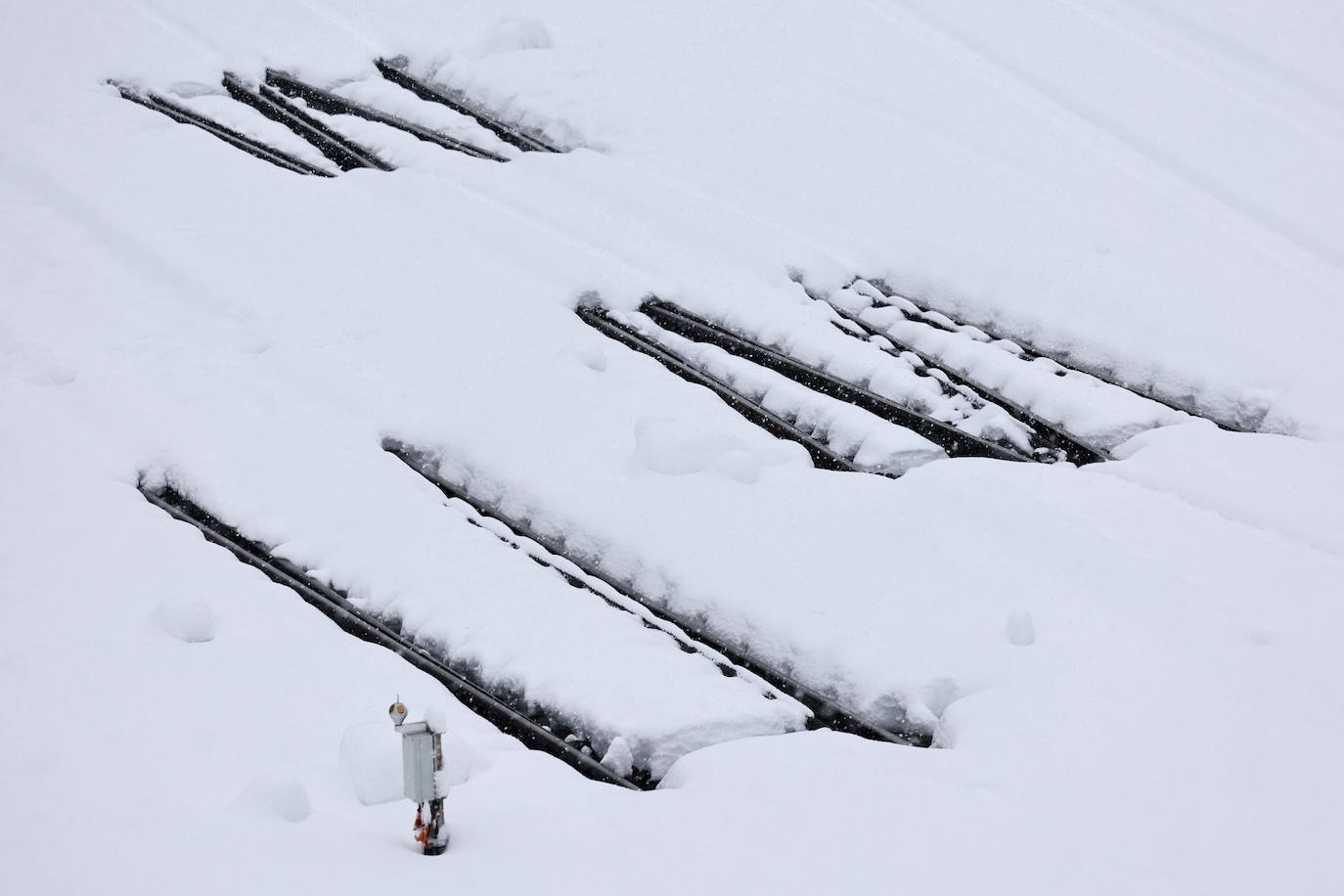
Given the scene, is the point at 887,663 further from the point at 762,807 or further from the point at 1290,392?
the point at 1290,392

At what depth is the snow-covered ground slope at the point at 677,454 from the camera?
582 cm

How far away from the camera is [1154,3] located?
15.6 metres

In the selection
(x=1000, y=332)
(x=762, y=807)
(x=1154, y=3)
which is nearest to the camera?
(x=762, y=807)

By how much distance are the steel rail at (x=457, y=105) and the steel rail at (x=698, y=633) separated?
537cm

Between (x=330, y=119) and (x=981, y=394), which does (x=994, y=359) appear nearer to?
(x=981, y=394)

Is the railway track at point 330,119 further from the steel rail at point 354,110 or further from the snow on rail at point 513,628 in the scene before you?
the snow on rail at point 513,628

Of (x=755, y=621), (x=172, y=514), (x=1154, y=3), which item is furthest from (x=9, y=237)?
(x=1154, y=3)

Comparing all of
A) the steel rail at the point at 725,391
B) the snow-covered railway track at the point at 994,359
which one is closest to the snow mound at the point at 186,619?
the steel rail at the point at 725,391

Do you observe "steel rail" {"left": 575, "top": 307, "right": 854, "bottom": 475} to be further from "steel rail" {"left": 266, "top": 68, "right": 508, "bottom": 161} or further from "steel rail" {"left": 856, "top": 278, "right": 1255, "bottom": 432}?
"steel rail" {"left": 266, "top": 68, "right": 508, "bottom": 161}

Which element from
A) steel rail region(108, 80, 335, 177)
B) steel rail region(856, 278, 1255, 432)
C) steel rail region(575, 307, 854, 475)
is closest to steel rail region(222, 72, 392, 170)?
steel rail region(108, 80, 335, 177)

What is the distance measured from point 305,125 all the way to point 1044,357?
825 cm

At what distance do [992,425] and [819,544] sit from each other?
2.07 m

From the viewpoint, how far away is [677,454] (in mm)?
8859

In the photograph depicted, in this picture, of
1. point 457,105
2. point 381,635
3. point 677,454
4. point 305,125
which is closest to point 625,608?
point 677,454
